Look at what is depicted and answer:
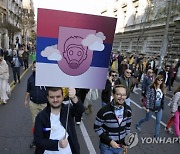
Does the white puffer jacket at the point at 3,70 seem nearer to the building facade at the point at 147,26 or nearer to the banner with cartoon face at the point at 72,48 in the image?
the banner with cartoon face at the point at 72,48

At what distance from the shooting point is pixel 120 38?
46.1m

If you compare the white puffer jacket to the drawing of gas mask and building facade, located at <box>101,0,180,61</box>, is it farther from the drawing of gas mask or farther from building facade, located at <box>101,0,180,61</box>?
building facade, located at <box>101,0,180,61</box>

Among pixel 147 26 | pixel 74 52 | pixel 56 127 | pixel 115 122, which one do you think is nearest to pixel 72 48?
pixel 74 52

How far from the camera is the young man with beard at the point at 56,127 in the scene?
2.57 m

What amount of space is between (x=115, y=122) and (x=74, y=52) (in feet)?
3.58

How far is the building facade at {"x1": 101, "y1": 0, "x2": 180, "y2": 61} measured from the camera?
22.1 meters

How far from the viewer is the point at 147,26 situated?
103 ft

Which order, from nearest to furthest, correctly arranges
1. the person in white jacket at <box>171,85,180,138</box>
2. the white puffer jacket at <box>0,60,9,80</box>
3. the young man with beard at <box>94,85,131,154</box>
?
the young man with beard at <box>94,85,131,154</box> < the person in white jacket at <box>171,85,180,138</box> < the white puffer jacket at <box>0,60,9,80</box>

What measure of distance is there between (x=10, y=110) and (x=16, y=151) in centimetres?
299

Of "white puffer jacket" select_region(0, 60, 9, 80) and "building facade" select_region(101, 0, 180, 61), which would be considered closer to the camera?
"white puffer jacket" select_region(0, 60, 9, 80)

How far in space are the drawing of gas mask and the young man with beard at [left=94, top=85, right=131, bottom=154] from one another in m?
0.74
